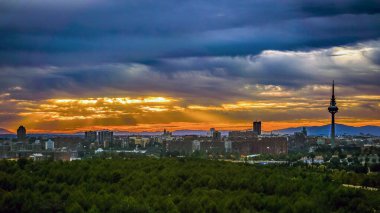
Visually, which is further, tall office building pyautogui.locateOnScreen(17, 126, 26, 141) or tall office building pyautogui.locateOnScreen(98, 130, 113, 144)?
tall office building pyautogui.locateOnScreen(98, 130, 113, 144)

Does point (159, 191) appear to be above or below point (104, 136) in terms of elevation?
below

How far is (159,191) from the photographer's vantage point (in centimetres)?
3559

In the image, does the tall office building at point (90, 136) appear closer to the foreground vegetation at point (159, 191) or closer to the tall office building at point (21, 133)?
the tall office building at point (21, 133)

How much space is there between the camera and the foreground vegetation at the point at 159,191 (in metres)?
28.8

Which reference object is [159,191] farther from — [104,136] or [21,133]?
[104,136]

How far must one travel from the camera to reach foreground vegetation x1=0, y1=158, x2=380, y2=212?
2878 centimetres

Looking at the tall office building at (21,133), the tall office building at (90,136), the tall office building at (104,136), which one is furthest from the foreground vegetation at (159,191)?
the tall office building at (90,136)

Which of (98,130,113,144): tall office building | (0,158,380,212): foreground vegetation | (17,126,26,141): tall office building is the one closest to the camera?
(0,158,380,212): foreground vegetation

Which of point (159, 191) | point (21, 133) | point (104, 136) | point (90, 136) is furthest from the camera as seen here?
point (90, 136)

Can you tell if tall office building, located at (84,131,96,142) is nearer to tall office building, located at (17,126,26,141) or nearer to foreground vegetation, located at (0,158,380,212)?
tall office building, located at (17,126,26,141)

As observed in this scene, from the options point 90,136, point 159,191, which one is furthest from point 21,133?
point 159,191

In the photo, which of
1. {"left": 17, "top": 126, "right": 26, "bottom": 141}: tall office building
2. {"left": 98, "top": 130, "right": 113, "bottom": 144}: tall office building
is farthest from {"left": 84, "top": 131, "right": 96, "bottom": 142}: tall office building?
{"left": 17, "top": 126, "right": 26, "bottom": 141}: tall office building

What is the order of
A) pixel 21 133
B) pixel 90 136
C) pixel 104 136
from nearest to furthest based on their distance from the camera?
pixel 21 133 < pixel 104 136 < pixel 90 136

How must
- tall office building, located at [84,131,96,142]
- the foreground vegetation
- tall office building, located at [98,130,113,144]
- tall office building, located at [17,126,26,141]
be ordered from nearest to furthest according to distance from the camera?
the foreground vegetation → tall office building, located at [17,126,26,141] → tall office building, located at [98,130,113,144] → tall office building, located at [84,131,96,142]
